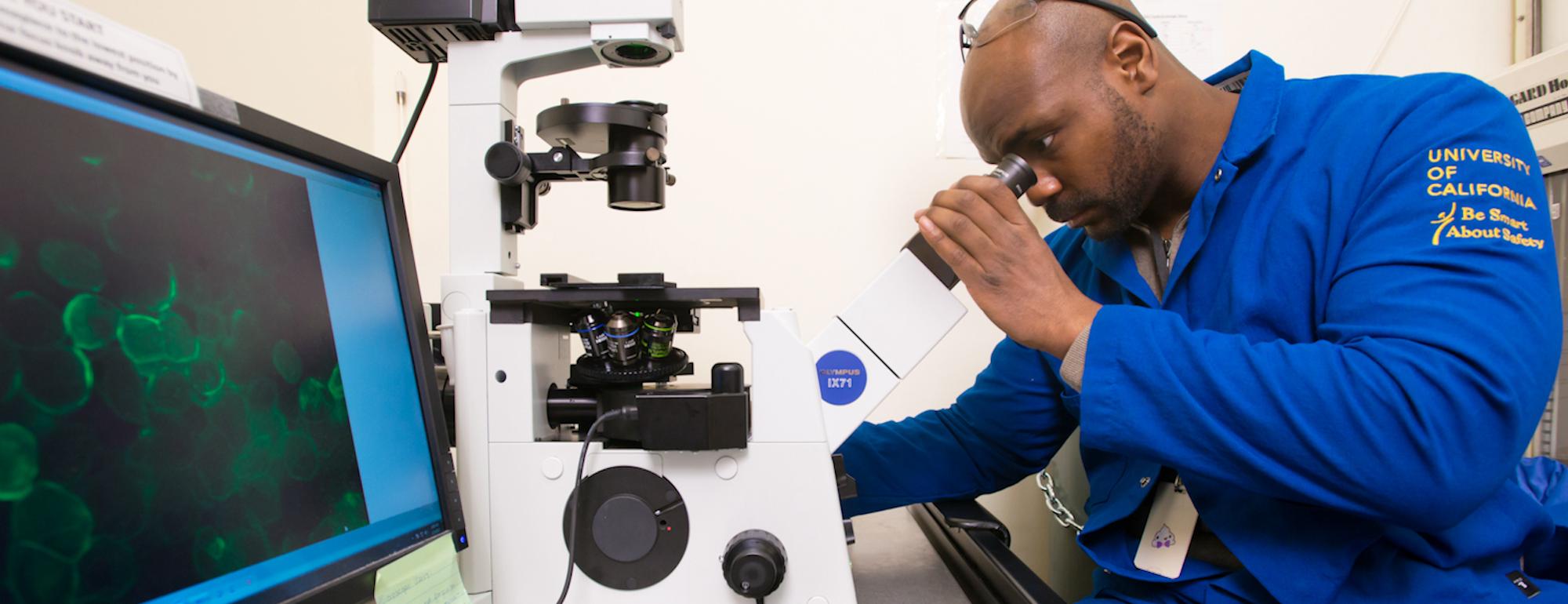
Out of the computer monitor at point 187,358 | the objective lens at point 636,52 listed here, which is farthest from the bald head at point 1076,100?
the computer monitor at point 187,358

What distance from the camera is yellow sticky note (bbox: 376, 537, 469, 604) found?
0.50 metres

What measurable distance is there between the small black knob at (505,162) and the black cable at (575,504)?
0.90 ft

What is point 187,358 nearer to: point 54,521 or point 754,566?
point 54,521

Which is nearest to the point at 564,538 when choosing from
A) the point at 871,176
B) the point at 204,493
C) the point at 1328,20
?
the point at 204,493

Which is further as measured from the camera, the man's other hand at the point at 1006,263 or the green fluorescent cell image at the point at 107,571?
the man's other hand at the point at 1006,263

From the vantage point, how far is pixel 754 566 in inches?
22.6

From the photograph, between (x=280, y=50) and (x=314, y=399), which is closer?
(x=314, y=399)

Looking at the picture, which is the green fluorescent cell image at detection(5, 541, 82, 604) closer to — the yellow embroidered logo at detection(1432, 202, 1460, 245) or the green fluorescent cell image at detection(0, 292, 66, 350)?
the green fluorescent cell image at detection(0, 292, 66, 350)

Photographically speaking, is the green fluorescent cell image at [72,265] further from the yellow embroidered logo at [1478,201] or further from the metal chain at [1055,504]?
the metal chain at [1055,504]

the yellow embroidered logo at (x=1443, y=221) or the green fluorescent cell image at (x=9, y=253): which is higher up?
the yellow embroidered logo at (x=1443, y=221)

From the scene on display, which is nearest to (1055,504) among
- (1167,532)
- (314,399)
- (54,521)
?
(1167,532)

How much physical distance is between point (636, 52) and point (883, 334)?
42 centimetres

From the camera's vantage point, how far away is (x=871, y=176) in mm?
1336

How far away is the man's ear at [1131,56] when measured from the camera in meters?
0.80
